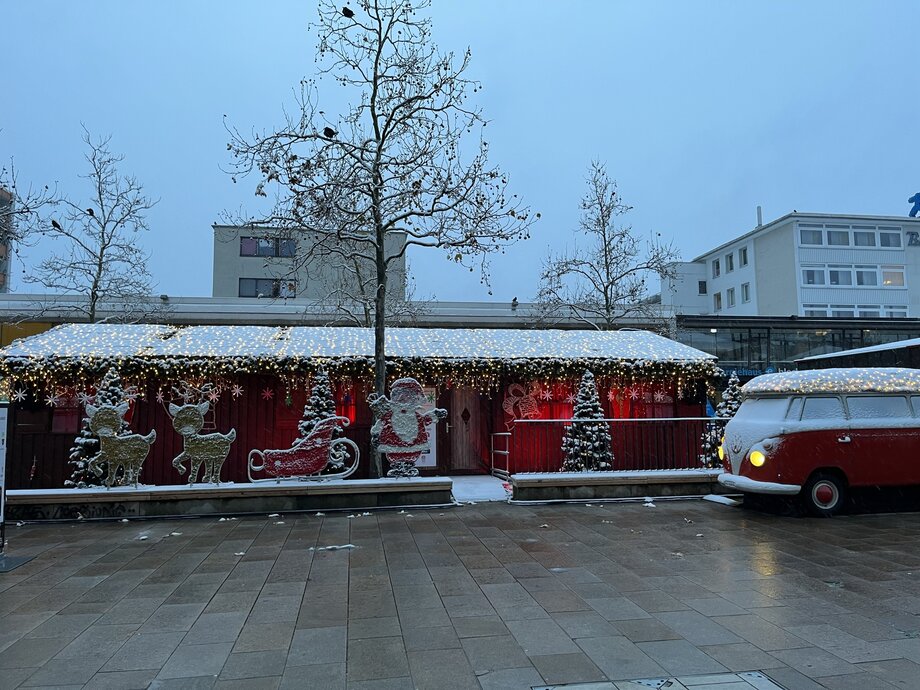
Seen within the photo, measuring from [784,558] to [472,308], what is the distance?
788 inches

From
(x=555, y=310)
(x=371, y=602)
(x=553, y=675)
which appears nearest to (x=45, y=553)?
(x=371, y=602)

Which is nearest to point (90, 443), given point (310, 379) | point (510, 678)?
point (310, 379)

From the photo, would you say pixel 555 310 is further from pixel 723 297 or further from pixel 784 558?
pixel 723 297

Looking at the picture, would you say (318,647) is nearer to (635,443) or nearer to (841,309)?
(635,443)

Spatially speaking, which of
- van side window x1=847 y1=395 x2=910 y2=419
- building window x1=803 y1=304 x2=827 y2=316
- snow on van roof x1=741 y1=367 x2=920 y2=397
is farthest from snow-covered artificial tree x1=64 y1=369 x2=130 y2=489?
building window x1=803 y1=304 x2=827 y2=316

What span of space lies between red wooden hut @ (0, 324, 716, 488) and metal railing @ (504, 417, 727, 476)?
52mm

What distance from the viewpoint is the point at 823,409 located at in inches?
381

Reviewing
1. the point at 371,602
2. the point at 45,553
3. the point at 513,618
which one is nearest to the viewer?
the point at 513,618

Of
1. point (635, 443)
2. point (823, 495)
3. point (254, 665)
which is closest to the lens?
point (254, 665)

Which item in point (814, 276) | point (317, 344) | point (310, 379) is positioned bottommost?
point (310, 379)

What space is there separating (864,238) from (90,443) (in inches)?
2012

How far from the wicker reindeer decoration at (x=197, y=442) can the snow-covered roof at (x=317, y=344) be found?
3.28 meters

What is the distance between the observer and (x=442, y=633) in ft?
15.6

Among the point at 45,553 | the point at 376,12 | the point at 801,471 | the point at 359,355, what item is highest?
the point at 376,12
